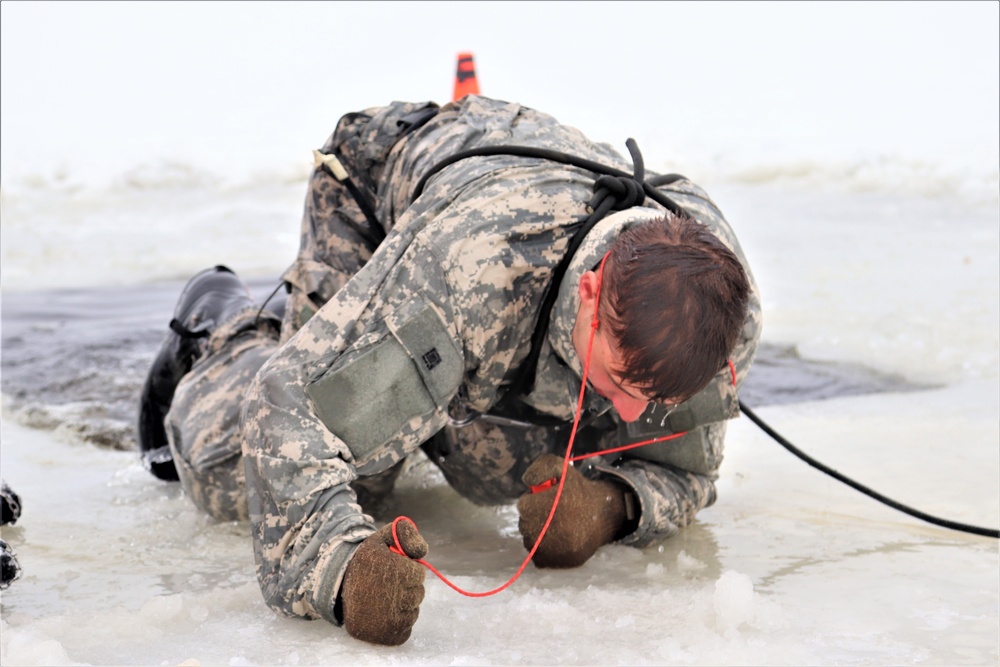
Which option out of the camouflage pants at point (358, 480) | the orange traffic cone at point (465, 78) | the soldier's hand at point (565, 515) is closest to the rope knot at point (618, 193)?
the soldier's hand at point (565, 515)

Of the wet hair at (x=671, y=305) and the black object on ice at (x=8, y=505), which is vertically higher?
the wet hair at (x=671, y=305)

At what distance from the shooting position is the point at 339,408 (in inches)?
79.5

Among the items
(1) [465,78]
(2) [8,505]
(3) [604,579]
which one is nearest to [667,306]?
(3) [604,579]

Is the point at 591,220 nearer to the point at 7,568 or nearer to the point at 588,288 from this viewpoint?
the point at 588,288

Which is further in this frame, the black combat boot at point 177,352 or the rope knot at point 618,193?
the black combat boot at point 177,352

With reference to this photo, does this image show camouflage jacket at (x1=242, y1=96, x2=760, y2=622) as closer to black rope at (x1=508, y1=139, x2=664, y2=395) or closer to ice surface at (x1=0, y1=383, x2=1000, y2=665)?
black rope at (x1=508, y1=139, x2=664, y2=395)

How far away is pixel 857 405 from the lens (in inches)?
157

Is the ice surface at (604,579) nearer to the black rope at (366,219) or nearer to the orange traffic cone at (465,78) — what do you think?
the black rope at (366,219)

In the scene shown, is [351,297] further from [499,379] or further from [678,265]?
[678,265]

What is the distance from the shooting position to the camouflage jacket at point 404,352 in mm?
1966

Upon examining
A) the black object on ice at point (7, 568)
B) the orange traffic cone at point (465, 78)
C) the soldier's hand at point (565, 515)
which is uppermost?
the orange traffic cone at point (465, 78)

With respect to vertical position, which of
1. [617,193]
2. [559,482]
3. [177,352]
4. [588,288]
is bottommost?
[177,352]

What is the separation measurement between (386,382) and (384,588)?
0.40 m

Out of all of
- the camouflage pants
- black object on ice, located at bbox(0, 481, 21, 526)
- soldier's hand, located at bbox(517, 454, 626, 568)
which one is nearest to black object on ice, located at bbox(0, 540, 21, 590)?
black object on ice, located at bbox(0, 481, 21, 526)
